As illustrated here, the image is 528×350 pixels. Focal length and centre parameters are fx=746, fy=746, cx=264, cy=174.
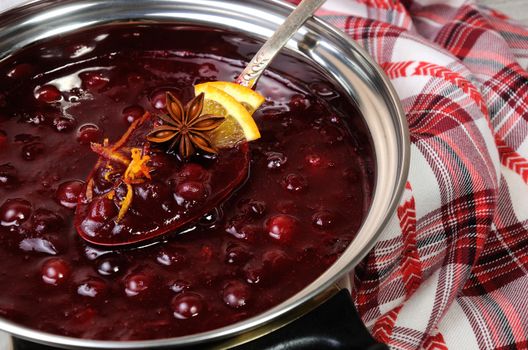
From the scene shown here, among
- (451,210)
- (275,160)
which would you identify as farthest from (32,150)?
(451,210)

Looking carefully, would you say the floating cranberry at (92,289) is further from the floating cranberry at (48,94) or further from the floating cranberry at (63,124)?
→ the floating cranberry at (48,94)

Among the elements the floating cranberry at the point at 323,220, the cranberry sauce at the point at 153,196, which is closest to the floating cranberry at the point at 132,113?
the cranberry sauce at the point at 153,196

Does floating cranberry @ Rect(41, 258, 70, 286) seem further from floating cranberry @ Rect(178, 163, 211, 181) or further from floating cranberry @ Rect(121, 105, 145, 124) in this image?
floating cranberry @ Rect(121, 105, 145, 124)

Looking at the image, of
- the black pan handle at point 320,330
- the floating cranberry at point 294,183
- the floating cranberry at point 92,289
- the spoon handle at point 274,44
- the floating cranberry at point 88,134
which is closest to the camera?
the black pan handle at point 320,330

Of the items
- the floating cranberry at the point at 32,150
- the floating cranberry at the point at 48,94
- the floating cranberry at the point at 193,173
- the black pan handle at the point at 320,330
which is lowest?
the black pan handle at the point at 320,330

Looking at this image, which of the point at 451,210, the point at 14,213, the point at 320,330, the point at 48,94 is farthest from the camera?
the point at 451,210

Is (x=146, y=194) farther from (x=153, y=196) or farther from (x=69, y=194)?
(x=69, y=194)

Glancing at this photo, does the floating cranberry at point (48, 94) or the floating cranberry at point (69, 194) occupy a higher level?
→ the floating cranberry at point (48, 94)
